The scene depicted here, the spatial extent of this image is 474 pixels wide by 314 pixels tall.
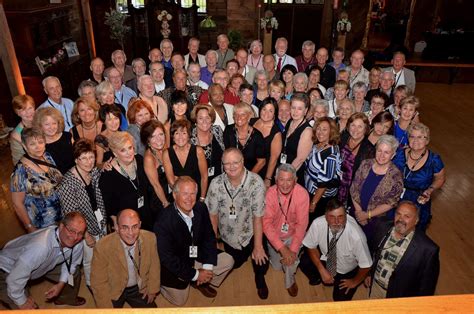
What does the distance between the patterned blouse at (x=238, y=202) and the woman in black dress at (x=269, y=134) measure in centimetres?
65

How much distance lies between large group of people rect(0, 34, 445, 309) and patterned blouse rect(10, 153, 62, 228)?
0.01 metres

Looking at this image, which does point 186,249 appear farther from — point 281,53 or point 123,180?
point 281,53

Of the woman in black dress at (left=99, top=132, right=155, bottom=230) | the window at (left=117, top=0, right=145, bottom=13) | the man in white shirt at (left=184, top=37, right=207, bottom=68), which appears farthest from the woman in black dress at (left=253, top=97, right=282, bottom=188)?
the window at (left=117, top=0, right=145, bottom=13)

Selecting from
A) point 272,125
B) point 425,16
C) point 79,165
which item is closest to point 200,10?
point 425,16

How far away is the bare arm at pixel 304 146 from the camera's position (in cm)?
382

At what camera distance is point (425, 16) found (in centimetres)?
1242

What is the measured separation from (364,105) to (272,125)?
1552 millimetres

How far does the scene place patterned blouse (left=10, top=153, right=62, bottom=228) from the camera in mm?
3133

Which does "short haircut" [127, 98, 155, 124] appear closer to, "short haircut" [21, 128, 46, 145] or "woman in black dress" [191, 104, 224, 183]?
"woman in black dress" [191, 104, 224, 183]

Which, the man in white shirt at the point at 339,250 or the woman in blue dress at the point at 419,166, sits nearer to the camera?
the man in white shirt at the point at 339,250

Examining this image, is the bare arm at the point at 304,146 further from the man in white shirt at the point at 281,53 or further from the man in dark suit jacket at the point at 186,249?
the man in white shirt at the point at 281,53

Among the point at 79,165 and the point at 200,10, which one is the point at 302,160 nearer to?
the point at 79,165

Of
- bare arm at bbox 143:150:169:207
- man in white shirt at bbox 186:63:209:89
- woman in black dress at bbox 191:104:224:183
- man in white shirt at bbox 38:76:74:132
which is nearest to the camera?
bare arm at bbox 143:150:169:207

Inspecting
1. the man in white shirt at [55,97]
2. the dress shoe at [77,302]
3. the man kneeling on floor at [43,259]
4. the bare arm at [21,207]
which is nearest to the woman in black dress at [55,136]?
the bare arm at [21,207]
